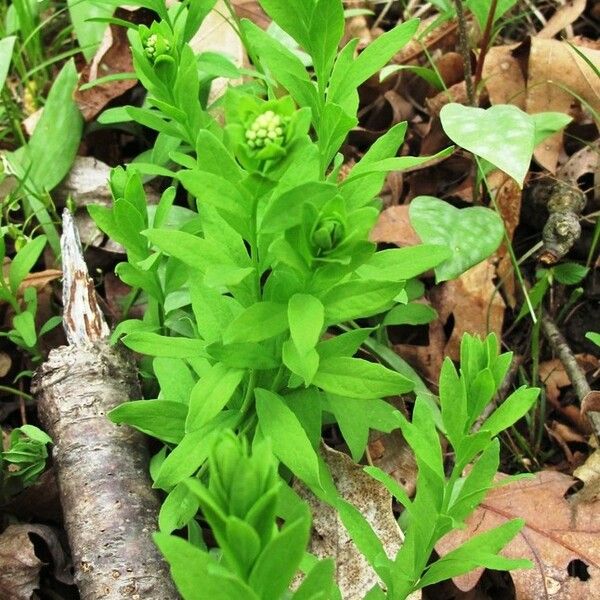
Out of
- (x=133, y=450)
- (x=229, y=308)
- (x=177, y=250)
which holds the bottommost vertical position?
(x=133, y=450)

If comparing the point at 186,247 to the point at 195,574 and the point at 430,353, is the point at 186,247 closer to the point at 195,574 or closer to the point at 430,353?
the point at 195,574

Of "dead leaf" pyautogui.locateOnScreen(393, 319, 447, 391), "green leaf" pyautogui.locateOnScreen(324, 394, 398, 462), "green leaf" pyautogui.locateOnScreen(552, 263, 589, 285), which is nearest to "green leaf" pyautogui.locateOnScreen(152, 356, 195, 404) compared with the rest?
"green leaf" pyautogui.locateOnScreen(324, 394, 398, 462)

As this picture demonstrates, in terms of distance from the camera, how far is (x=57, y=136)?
2254mm

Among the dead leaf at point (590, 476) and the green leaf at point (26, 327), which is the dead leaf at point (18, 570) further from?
the dead leaf at point (590, 476)

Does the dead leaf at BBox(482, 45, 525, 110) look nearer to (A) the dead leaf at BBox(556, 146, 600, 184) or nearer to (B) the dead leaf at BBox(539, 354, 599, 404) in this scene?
(A) the dead leaf at BBox(556, 146, 600, 184)

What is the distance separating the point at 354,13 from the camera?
2354 mm

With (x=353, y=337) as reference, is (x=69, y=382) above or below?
below

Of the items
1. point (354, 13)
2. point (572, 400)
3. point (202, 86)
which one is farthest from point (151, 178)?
point (572, 400)

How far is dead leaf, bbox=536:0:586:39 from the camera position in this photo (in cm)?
243

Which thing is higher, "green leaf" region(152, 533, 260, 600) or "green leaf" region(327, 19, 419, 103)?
"green leaf" region(327, 19, 419, 103)

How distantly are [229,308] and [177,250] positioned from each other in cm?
18

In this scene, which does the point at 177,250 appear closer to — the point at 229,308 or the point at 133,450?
the point at 229,308

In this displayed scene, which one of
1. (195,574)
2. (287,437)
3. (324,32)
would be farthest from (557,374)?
(195,574)

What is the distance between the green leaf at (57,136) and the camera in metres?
2.22
